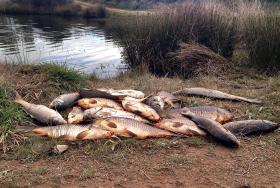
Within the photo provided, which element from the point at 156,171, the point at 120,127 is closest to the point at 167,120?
the point at 120,127

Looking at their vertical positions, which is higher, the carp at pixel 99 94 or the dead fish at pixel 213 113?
the carp at pixel 99 94

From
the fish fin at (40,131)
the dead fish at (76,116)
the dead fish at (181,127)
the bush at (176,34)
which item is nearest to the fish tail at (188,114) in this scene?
the dead fish at (181,127)

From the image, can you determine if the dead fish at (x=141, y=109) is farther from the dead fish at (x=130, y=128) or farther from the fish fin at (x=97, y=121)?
the fish fin at (x=97, y=121)

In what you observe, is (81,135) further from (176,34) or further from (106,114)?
(176,34)

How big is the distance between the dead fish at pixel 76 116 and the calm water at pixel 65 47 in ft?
13.8

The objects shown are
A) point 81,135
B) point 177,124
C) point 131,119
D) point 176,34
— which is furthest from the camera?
point 176,34

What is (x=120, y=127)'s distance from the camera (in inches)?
203

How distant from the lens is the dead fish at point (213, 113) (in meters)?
5.74

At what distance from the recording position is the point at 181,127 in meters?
5.36

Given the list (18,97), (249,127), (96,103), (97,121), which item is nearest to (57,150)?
(97,121)

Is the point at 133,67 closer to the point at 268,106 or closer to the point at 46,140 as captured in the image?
the point at 268,106

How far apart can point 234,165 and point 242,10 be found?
Result: 735 cm

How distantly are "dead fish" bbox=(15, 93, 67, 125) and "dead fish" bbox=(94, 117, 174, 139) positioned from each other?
517 millimetres

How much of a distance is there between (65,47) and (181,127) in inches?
461
